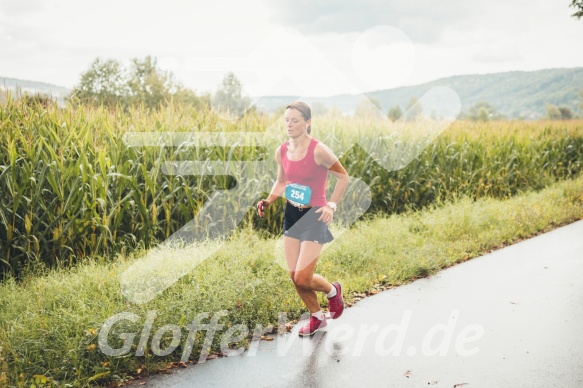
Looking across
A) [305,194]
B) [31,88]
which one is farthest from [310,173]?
[31,88]

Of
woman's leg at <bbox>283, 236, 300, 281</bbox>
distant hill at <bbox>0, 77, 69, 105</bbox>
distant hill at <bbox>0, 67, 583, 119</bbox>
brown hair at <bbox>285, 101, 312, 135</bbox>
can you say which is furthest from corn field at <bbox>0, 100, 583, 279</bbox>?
distant hill at <bbox>0, 67, 583, 119</bbox>

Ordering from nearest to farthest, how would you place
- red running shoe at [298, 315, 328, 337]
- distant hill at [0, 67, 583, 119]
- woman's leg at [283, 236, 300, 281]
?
1. woman's leg at [283, 236, 300, 281]
2. red running shoe at [298, 315, 328, 337]
3. distant hill at [0, 67, 583, 119]

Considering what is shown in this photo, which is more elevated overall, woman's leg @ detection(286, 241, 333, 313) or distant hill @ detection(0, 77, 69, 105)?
distant hill @ detection(0, 77, 69, 105)

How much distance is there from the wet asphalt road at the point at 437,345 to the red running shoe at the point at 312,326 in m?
0.06

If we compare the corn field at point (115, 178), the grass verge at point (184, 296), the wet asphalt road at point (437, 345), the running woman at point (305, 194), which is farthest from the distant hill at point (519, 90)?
the running woman at point (305, 194)

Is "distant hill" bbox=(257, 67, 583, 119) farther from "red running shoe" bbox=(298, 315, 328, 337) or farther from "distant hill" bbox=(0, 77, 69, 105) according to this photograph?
"red running shoe" bbox=(298, 315, 328, 337)

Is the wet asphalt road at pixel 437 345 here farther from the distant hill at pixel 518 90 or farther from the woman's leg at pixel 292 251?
the distant hill at pixel 518 90

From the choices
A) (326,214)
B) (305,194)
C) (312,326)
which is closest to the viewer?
(326,214)

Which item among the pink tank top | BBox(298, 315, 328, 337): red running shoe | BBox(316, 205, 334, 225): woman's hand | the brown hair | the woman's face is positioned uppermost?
the brown hair

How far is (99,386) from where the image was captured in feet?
12.9

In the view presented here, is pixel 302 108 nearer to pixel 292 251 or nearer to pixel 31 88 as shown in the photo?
pixel 292 251

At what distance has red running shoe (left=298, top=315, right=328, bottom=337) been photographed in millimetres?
5000

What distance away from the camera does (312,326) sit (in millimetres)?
5031

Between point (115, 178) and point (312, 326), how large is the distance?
12.4ft
